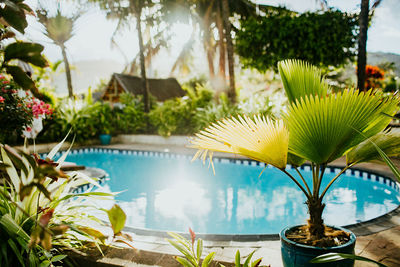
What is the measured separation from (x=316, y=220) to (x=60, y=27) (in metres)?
15.6

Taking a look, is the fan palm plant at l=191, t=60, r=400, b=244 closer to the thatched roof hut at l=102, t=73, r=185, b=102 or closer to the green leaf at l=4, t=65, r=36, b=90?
the green leaf at l=4, t=65, r=36, b=90

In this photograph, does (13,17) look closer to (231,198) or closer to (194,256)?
(194,256)

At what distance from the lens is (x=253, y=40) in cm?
1230

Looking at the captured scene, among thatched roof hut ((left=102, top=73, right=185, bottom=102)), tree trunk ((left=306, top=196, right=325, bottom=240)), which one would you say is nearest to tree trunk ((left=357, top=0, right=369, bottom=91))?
tree trunk ((left=306, top=196, right=325, bottom=240))

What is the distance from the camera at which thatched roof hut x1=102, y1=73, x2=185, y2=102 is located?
20234mm

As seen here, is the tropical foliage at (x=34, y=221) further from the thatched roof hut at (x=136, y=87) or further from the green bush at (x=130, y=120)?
the thatched roof hut at (x=136, y=87)

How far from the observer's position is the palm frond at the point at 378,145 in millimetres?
1688

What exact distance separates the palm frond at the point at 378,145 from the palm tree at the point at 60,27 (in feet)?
48.3

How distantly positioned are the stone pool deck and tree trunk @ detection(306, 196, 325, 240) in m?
0.57

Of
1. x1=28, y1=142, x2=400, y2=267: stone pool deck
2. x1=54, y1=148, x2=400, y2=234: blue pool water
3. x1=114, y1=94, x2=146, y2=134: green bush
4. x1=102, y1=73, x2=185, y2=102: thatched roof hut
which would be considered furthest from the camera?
x1=102, y1=73, x2=185, y2=102: thatched roof hut

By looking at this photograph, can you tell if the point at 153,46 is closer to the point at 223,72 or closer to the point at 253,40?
the point at 223,72

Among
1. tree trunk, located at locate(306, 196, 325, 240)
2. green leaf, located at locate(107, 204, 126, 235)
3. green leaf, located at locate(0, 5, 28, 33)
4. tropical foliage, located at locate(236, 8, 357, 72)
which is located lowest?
tree trunk, located at locate(306, 196, 325, 240)

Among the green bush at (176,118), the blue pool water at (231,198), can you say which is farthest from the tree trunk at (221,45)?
the blue pool water at (231,198)

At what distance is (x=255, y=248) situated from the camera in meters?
2.63
